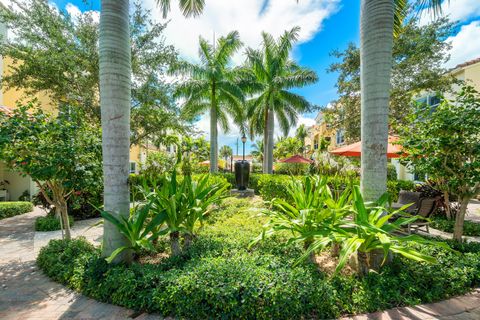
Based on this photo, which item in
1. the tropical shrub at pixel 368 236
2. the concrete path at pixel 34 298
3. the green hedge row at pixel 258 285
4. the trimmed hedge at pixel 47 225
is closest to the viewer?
the green hedge row at pixel 258 285

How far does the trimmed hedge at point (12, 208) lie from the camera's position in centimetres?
940

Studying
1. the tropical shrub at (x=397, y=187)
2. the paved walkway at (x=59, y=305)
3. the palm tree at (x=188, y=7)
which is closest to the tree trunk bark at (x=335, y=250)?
the paved walkway at (x=59, y=305)

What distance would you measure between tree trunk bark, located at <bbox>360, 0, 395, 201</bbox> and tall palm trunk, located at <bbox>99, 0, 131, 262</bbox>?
13.4 feet

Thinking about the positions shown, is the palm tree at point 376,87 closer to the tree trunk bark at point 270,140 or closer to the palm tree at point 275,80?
the palm tree at point 275,80

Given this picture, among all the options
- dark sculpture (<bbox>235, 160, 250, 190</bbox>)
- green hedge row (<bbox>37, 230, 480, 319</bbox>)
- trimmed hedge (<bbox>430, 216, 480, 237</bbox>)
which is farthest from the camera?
dark sculpture (<bbox>235, 160, 250, 190</bbox>)

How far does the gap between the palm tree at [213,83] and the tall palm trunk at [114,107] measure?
10.8 m

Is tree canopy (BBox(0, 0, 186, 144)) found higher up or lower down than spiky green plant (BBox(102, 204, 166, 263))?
higher up

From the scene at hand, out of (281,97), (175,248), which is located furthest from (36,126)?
(281,97)

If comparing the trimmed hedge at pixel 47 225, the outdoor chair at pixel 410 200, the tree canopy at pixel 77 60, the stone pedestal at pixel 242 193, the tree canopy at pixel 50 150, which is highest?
the tree canopy at pixel 77 60

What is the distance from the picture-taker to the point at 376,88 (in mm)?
3584

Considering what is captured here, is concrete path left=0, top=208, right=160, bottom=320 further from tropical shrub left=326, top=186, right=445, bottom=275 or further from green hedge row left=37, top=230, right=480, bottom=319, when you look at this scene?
tropical shrub left=326, top=186, right=445, bottom=275

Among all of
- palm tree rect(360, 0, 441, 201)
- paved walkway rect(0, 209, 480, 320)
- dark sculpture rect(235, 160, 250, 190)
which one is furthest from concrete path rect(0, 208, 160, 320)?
dark sculpture rect(235, 160, 250, 190)

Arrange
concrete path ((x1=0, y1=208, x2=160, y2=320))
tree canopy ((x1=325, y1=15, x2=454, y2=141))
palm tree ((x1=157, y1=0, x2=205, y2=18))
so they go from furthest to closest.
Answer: tree canopy ((x1=325, y1=15, x2=454, y2=141))
palm tree ((x1=157, y1=0, x2=205, y2=18))
concrete path ((x1=0, y1=208, x2=160, y2=320))

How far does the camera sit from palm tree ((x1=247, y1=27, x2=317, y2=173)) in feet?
51.8
